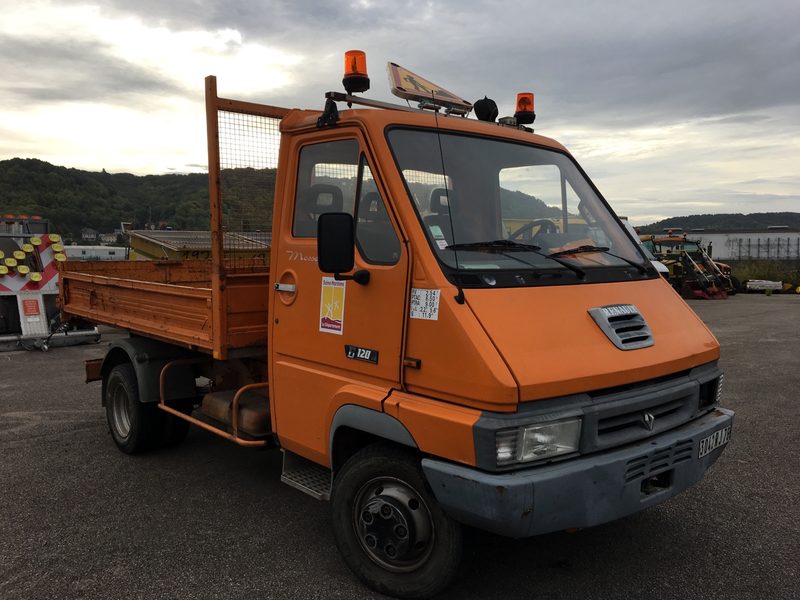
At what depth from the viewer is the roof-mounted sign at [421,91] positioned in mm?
3607

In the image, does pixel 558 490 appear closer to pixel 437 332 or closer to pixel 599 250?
pixel 437 332

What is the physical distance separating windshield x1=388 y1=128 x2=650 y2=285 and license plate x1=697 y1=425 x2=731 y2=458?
37.3 inches

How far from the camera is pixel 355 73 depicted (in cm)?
351

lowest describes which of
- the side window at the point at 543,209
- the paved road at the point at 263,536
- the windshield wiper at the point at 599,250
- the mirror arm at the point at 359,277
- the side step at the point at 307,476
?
the paved road at the point at 263,536

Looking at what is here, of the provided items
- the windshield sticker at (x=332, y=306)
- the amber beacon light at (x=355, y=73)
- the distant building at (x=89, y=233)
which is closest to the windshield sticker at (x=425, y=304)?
the windshield sticker at (x=332, y=306)

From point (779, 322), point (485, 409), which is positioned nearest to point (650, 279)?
point (485, 409)

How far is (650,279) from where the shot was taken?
3.55 m

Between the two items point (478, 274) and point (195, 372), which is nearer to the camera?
point (478, 274)

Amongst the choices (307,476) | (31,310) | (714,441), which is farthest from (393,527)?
(31,310)

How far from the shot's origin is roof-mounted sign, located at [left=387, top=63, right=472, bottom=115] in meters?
3.61

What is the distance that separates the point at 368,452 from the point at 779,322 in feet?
45.2

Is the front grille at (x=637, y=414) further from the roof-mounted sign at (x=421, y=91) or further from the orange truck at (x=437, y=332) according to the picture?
the roof-mounted sign at (x=421, y=91)

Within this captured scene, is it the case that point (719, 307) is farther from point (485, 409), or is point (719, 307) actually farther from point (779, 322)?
point (485, 409)

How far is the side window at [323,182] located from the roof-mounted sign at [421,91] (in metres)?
0.58
